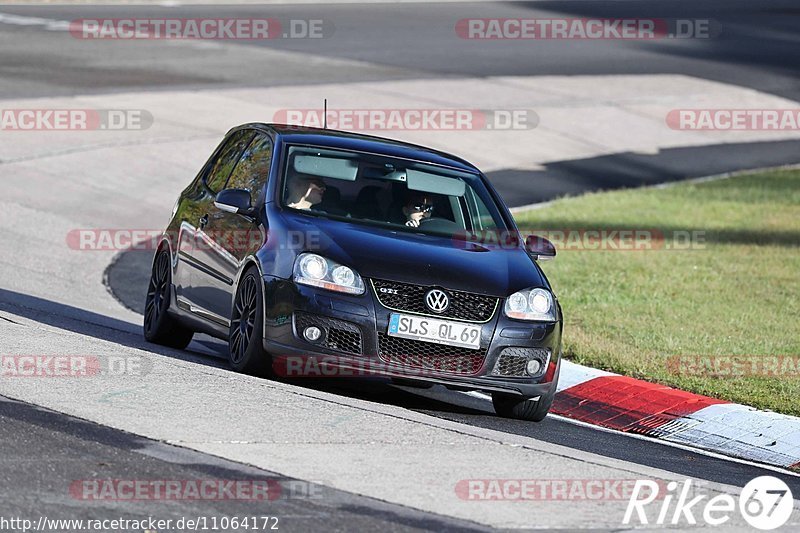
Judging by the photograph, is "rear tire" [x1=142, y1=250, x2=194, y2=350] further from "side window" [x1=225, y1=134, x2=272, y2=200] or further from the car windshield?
the car windshield

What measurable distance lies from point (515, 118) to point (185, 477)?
64.9 feet

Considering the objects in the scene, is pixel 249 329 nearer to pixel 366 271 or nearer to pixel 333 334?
pixel 333 334

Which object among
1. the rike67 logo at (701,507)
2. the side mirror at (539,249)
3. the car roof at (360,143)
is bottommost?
the rike67 logo at (701,507)

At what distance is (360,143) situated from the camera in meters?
10.8

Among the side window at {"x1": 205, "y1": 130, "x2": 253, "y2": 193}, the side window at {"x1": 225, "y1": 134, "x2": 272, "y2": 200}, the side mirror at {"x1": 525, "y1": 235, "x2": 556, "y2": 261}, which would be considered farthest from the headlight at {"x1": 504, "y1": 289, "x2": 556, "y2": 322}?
the side window at {"x1": 205, "y1": 130, "x2": 253, "y2": 193}

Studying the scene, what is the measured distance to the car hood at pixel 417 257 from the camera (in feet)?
30.4

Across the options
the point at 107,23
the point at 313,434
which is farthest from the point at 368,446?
the point at 107,23

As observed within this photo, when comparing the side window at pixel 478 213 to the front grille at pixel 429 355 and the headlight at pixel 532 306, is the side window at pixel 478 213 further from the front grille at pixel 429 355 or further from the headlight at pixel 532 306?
the front grille at pixel 429 355

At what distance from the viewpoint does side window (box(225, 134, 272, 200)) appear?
10.5 metres

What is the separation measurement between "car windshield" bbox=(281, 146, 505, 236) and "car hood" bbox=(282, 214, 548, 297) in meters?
0.24

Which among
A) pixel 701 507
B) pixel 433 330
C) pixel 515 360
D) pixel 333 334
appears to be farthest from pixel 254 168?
pixel 701 507

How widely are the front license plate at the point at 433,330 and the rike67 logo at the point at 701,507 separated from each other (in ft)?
6.05

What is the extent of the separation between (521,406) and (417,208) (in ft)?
4.85

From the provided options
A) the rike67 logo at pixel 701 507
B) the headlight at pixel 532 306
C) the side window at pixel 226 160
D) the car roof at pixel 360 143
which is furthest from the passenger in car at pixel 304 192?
the rike67 logo at pixel 701 507
